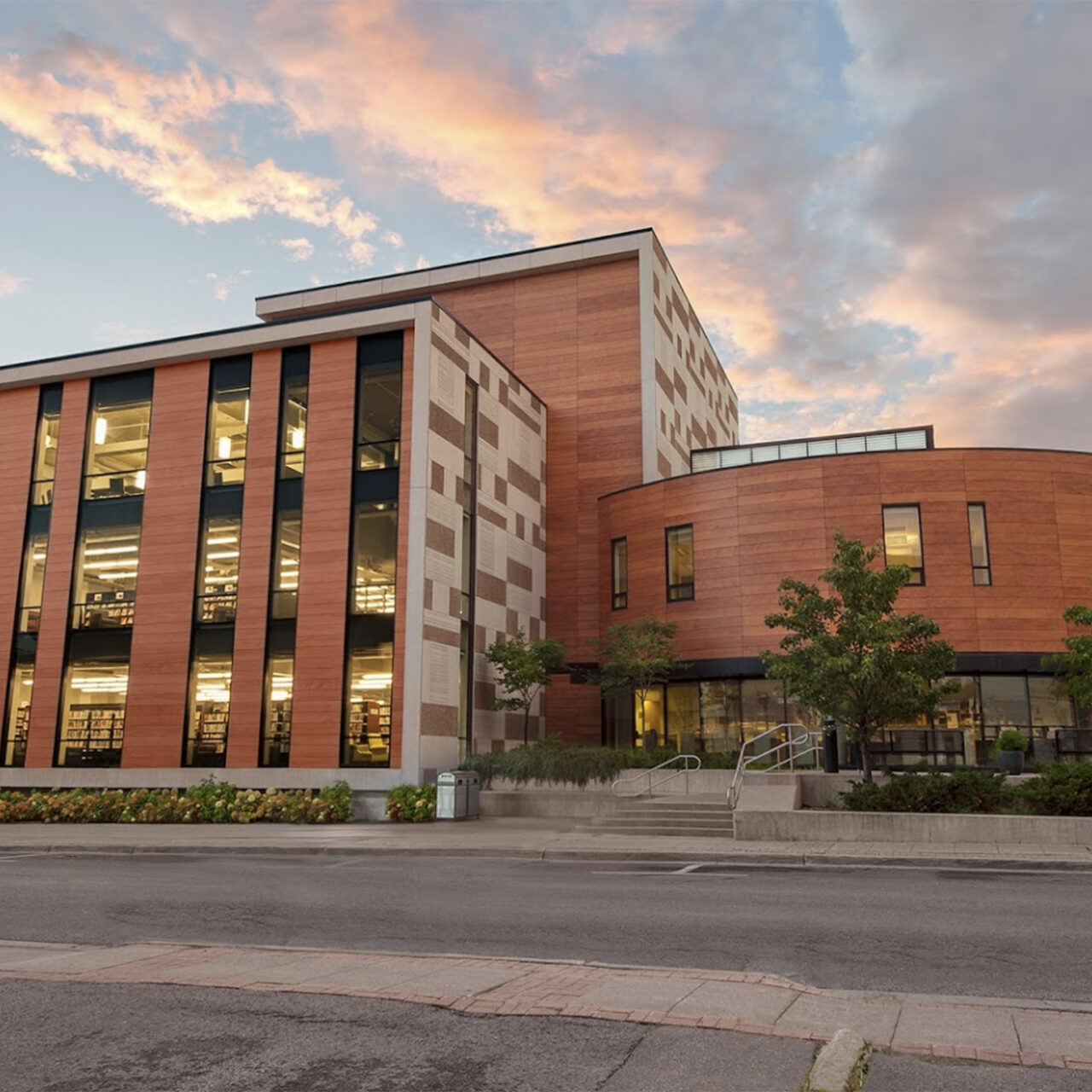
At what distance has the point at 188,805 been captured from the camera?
26953 mm

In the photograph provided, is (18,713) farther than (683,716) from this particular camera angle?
No

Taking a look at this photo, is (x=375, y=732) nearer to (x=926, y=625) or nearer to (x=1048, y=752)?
(x=926, y=625)

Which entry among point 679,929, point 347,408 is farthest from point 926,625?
point 347,408

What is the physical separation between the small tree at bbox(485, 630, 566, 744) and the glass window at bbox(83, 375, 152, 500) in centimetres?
1250

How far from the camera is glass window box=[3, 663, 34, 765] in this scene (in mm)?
31078

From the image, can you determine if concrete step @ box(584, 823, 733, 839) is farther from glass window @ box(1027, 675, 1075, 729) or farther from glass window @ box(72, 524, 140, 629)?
→ glass window @ box(72, 524, 140, 629)

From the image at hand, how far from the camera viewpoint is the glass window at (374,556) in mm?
28672

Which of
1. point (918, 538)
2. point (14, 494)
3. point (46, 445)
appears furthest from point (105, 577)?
point (918, 538)

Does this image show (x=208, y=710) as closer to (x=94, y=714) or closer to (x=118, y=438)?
(x=94, y=714)

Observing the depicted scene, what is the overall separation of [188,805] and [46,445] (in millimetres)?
14477

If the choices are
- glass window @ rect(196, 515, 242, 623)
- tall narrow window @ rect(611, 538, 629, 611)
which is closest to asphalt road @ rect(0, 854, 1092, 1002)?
glass window @ rect(196, 515, 242, 623)

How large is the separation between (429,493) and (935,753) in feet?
50.3

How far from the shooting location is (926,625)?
811 inches

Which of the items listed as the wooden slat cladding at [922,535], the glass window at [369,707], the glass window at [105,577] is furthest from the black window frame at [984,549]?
the glass window at [105,577]
